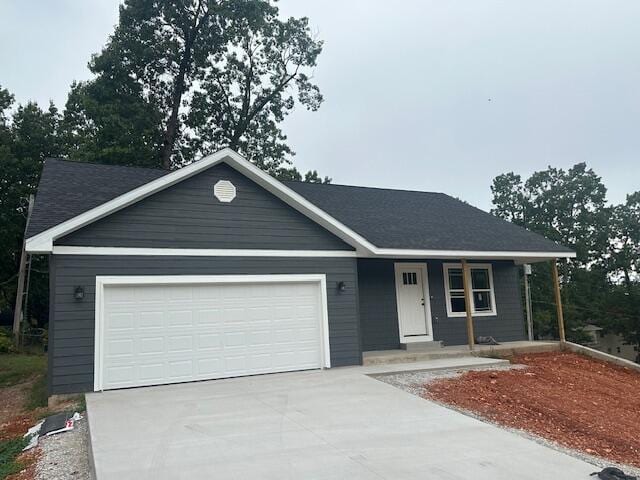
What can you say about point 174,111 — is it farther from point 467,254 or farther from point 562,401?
point 562,401

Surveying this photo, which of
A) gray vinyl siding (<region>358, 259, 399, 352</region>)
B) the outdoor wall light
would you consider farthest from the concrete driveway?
gray vinyl siding (<region>358, 259, 399, 352</region>)

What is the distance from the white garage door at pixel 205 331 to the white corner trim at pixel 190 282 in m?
0.04

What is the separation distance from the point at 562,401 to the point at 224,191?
6.87 meters

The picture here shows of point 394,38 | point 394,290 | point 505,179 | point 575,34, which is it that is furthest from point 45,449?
point 505,179

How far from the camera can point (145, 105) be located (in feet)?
75.6

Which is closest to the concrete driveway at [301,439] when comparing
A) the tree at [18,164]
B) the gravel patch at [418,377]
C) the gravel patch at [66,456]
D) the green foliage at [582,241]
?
the gravel patch at [66,456]

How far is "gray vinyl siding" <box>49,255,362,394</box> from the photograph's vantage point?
7754mm

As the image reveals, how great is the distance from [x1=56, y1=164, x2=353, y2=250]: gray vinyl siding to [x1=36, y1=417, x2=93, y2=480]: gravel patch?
3196 millimetres

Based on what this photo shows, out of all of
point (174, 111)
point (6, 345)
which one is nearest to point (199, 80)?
point (174, 111)

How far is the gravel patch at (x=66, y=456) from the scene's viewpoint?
4.78 metres

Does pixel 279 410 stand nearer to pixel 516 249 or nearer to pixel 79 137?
pixel 516 249

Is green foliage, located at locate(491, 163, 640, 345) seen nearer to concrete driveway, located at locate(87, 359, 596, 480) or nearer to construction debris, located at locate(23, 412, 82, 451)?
concrete driveway, located at locate(87, 359, 596, 480)

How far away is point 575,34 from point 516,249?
7120mm

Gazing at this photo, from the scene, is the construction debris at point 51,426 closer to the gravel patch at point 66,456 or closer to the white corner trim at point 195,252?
the gravel patch at point 66,456
